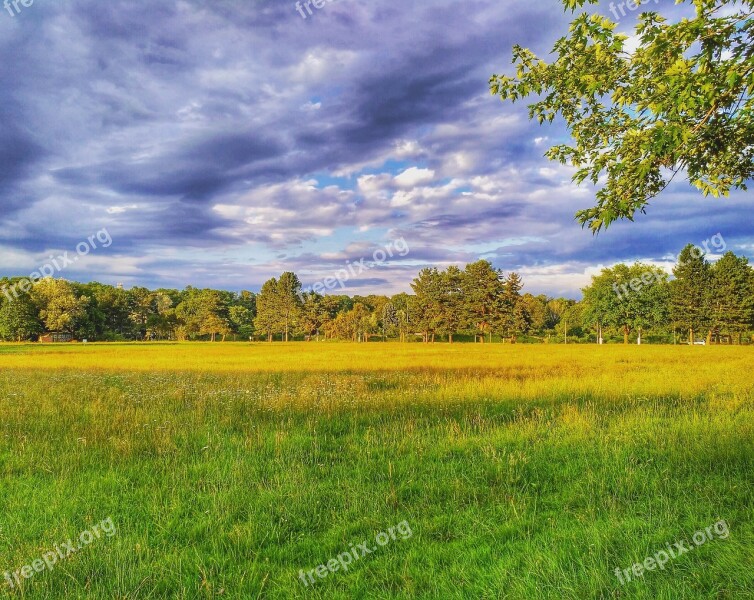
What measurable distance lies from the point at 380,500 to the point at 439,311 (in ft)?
304

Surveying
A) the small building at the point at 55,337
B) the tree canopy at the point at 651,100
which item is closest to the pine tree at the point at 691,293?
the tree canopy at the point at 651,100

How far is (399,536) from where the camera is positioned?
5223mm

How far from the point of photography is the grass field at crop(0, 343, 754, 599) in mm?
4320

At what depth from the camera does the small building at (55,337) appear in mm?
85250

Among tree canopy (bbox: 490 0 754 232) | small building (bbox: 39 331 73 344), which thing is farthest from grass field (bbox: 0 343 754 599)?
small building (bbox: 39 331 73 344)

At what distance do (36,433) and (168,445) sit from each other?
13.2 feet

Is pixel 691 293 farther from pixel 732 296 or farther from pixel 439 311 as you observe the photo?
pixel 439 311

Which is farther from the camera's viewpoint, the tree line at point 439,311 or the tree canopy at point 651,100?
the tree line at point 439,311

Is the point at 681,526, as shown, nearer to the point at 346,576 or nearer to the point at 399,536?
the point at 399,536

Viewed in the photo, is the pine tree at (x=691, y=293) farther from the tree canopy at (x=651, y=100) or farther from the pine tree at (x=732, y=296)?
the tree canopy at (x=651, y=100)

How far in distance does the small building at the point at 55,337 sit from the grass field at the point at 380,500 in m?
92.3

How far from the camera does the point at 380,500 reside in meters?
6.20

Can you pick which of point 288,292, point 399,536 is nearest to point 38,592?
point 399,536

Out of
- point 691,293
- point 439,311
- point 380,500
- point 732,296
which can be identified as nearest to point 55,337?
point 439,311
